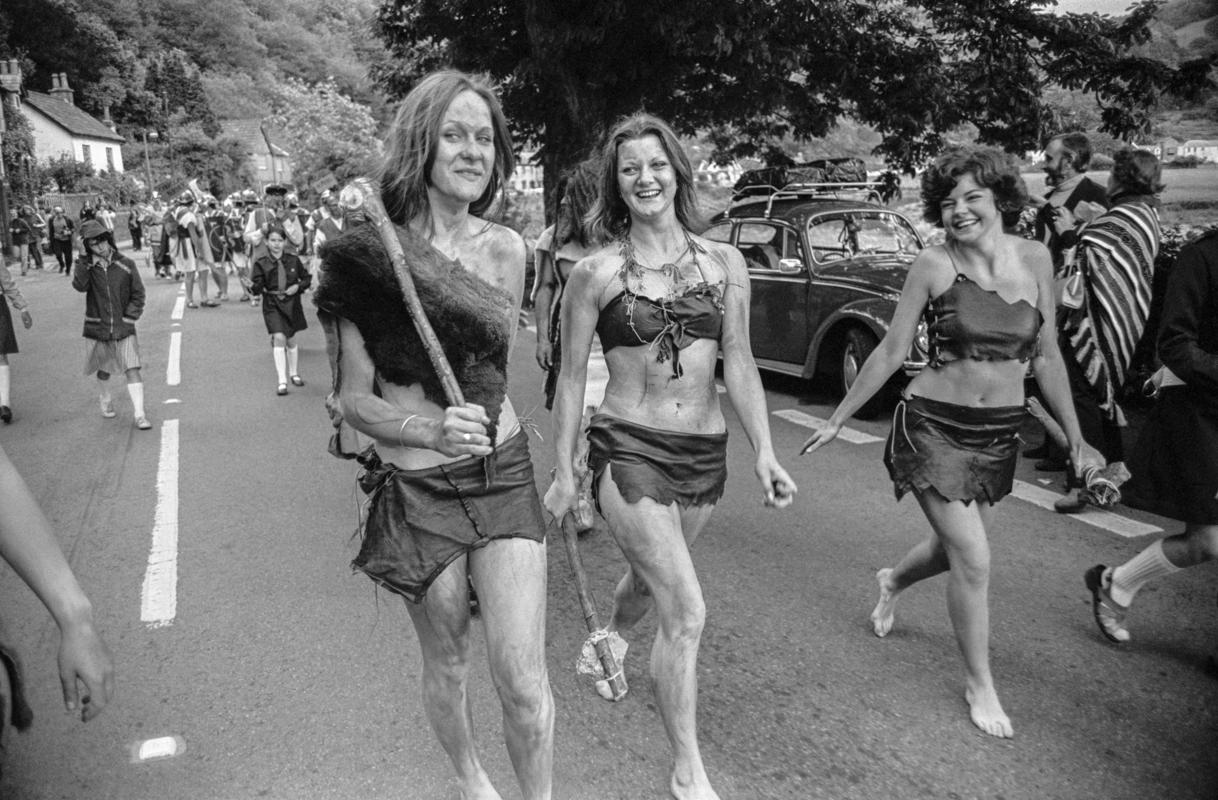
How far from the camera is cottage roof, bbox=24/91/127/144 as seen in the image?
54.8 m

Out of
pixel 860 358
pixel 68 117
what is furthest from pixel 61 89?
→ pixel 860 358

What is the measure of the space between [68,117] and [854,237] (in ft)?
206

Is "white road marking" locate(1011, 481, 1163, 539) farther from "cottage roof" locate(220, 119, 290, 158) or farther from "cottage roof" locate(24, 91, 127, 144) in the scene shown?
"cottage roof" locate(220, 119, 290, 158)

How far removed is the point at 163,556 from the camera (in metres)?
5.12

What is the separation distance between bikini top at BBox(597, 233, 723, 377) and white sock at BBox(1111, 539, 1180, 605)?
209cm

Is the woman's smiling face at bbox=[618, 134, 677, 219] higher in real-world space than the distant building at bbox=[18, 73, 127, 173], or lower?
lower

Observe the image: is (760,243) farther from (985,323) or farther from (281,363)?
(985,323)

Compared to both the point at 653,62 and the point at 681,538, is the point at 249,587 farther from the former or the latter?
the point at 653,62

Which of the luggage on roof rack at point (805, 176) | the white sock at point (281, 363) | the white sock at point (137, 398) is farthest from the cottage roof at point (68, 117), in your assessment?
the luggage on roof rack at point (805, 176)

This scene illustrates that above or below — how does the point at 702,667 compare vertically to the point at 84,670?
below

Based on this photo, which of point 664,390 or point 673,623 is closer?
point 673,623

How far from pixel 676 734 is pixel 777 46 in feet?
32.1

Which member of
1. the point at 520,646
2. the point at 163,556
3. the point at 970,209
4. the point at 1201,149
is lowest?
the point at 163,556

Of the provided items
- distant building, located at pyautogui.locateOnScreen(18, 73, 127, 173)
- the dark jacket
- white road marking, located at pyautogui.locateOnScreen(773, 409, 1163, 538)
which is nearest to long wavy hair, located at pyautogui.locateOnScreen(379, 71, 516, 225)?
white road marking, located at pyautogui.locateOnScreen(773, 409, 1163, 538)
